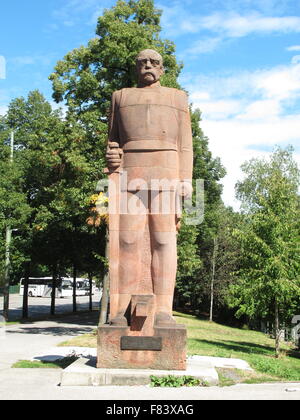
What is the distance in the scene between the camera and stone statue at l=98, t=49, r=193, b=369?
23.9 ft

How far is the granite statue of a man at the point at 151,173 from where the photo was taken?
729cm

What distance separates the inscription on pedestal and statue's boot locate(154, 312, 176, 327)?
0.93ft

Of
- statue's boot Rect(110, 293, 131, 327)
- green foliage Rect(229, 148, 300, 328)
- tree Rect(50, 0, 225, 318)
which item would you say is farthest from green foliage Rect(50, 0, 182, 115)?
statue's boot Rect(110, 293, 131, 327)

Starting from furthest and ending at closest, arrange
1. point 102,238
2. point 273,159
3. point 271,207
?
point 273,159, point 102,238, point 271,207

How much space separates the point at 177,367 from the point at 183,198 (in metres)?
2.66

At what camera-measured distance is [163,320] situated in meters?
7.04

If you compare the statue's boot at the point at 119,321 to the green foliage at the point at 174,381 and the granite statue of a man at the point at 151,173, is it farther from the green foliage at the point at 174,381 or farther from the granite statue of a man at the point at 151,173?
the green foliage at the point at 174,381

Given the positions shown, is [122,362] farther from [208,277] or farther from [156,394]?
[208,277]

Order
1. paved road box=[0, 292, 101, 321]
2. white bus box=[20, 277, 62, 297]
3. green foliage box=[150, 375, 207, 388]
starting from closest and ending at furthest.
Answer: green foliage box=[150, 375, 207, 388], paved road box=[0, 292, 101, 321], white bus box=[20, 277, 62, 297]

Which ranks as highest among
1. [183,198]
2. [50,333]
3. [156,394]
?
[183,198]

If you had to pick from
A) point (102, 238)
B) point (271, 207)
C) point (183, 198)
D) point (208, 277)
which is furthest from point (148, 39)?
point (208, 277)

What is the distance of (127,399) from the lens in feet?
18.0

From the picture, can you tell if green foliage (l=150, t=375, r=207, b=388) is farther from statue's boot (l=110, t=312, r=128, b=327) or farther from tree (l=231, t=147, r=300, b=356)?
tree (l=231, t=147, r=300, b=356)

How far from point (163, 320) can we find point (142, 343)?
19.6 inches
